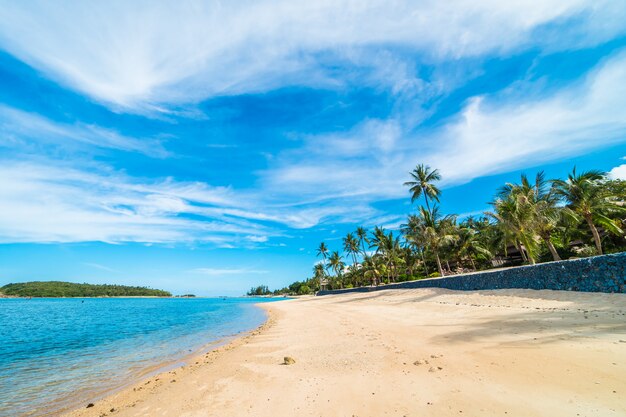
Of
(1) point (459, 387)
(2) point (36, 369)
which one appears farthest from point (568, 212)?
(2) point (36, 369)

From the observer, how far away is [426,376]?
19.7 feet

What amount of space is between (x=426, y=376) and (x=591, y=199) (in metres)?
25.6

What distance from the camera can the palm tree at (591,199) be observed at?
69.9 feet

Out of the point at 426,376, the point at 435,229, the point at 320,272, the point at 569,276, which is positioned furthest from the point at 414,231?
the point at 320,272

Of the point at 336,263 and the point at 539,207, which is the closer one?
the point at 539,207

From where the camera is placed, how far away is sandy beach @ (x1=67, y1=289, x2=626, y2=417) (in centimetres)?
462

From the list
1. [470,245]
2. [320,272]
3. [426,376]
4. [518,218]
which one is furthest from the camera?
[320,272]

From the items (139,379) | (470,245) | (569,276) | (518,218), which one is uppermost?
(470,245)

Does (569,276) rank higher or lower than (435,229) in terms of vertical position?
lower

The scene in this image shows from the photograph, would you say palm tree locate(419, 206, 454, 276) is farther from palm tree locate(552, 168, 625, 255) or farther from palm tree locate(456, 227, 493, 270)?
palm tree locate(552, 168, 625, 255)

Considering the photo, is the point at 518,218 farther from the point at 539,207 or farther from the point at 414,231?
the point at 414,231

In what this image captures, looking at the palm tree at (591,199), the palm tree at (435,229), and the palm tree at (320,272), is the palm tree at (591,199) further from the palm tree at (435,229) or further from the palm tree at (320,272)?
the palm tree at (320,272)

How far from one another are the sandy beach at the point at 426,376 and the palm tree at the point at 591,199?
13905 mm

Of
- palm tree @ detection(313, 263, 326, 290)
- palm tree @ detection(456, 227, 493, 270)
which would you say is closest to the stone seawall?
palm tree @ detection(456, 227, 493, 270)
